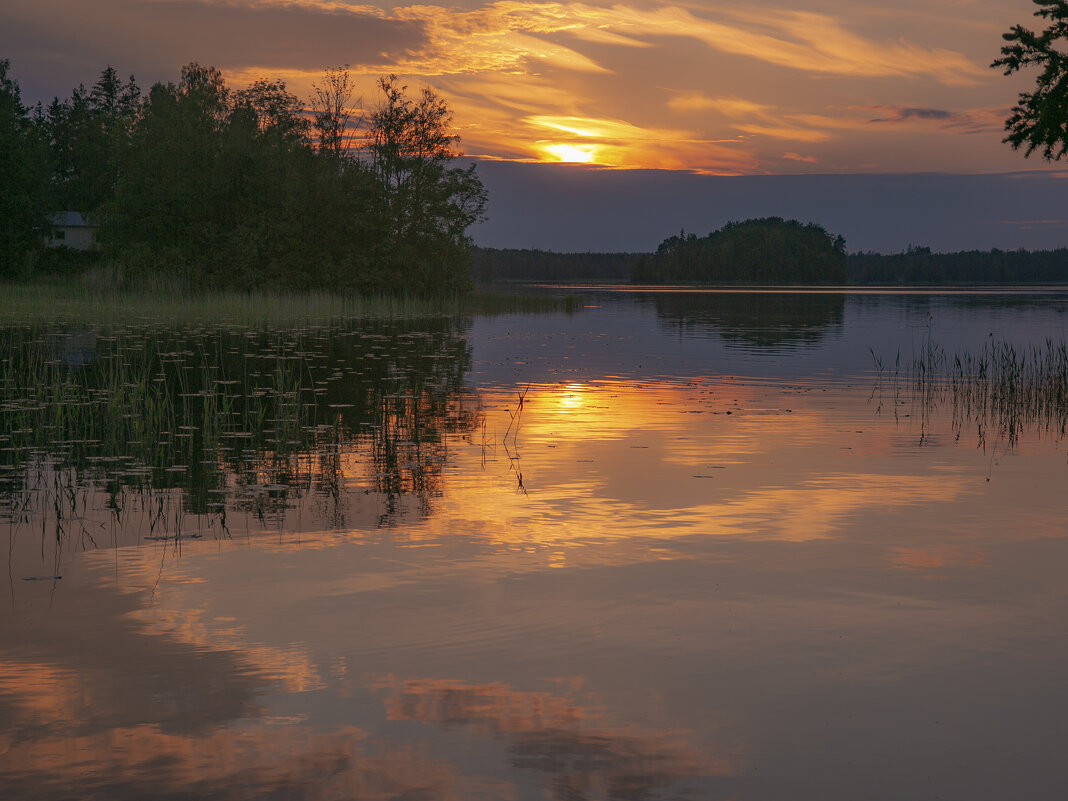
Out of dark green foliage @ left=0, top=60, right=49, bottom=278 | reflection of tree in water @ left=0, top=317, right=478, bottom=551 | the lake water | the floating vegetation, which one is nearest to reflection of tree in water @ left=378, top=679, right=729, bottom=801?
the lake water

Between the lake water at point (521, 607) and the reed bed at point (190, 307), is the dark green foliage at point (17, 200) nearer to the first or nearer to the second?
the reed bed at point (190, 307)

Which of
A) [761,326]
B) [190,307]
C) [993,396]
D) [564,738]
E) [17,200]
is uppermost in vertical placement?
[17,200]

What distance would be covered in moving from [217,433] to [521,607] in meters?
9.46

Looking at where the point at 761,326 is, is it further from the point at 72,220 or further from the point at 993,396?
the point at 72,220

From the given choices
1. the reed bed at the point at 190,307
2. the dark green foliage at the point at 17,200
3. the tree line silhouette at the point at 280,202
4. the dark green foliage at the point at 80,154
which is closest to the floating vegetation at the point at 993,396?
the reed bed at the point at 190,307

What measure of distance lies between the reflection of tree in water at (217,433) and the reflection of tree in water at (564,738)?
504 centimetres

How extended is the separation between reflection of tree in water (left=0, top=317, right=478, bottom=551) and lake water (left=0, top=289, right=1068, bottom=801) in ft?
0.35

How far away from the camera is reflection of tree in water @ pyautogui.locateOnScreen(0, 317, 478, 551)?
12227mm

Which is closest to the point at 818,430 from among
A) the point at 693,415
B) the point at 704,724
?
the point at 693,415

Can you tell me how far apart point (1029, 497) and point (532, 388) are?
14903 millimetres

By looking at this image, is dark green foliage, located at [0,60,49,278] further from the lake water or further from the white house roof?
the lake water

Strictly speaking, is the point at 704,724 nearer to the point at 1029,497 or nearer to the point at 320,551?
the point at 320,551

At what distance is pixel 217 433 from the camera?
16359 mm

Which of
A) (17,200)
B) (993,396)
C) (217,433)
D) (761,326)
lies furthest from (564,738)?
(17,200)
